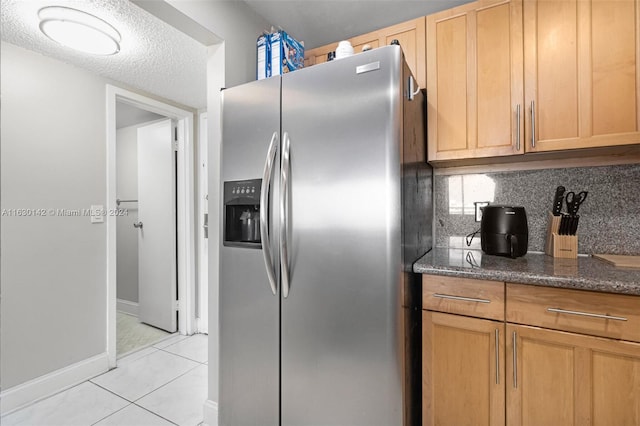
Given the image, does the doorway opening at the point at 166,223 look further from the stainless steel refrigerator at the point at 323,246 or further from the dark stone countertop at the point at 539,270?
the dark stone countertop at the point at 539,270

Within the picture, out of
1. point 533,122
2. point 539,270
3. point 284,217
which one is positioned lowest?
point 539,270

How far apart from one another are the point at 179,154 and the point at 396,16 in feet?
7.59

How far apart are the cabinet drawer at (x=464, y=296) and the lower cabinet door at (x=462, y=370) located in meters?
0.03

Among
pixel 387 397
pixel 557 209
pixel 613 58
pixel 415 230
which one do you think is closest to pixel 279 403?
pixel 387 397

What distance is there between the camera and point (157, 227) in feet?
10.5

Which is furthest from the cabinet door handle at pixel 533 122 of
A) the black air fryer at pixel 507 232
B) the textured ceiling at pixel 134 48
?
the textured ceiling at pixel 134 48

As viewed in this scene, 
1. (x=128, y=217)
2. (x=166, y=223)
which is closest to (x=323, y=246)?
(x=166, y=223)

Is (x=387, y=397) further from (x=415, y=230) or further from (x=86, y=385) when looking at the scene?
(x=86, y=385)

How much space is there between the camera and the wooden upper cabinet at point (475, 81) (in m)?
1.47

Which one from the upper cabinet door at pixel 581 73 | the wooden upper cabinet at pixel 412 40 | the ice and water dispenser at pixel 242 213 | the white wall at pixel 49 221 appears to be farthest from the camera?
the white wall at pixel 49 221

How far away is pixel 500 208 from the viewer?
152 cm

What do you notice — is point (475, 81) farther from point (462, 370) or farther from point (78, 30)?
point (78, 30)

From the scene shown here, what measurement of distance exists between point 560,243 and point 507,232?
1.02 feet

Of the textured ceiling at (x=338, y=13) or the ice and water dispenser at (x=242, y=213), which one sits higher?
the textured ceiling at (x=338, y=13)
